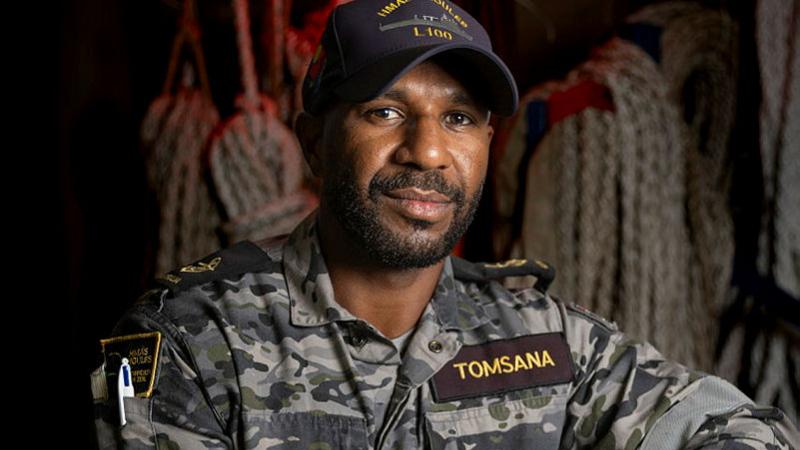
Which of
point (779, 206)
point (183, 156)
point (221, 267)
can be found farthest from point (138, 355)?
point (779, 206)

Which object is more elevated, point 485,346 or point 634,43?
point 634,43

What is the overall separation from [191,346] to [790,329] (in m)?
0.96

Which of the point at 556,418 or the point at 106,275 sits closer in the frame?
the point at 556,418

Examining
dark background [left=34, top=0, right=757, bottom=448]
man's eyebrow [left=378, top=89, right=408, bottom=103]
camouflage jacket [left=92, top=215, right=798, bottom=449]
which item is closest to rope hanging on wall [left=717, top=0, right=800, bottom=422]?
camouflage jacket [left=92, top=215, right=798, bottom=449]

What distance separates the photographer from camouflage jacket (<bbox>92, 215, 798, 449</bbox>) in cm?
124

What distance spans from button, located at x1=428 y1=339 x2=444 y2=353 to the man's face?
115 mm

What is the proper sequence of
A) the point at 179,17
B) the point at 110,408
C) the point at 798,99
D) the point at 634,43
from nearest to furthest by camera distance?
the point at 110,408
the point at 798,99
the point at 634,43
the point at 179,17

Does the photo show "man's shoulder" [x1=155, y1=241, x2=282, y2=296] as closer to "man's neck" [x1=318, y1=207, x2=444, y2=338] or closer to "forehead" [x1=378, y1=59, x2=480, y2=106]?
"man's neck" [x1=318, y1=207, x2=444, y2=338]

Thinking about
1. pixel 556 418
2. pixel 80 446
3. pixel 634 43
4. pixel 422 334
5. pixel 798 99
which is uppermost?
pixel 634 43

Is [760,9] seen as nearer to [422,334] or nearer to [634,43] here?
[634,43]

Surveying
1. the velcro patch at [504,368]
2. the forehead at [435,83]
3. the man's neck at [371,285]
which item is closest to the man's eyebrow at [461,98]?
the forehead at [435,83]

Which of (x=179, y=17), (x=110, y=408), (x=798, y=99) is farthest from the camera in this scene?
(x=179, y=17)

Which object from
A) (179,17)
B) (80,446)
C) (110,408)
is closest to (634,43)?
(179,17)

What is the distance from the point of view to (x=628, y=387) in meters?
1.32
